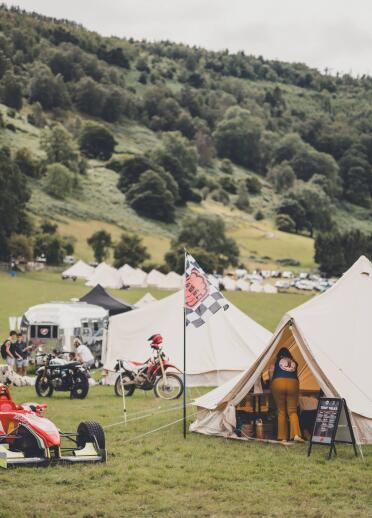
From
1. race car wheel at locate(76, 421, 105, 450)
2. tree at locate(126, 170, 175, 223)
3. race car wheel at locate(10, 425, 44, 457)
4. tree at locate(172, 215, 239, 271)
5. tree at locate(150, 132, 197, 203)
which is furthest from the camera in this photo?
tree at locate(150, 132, 197, 203)

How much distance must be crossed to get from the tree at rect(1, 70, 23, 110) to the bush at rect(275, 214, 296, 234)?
62.6 meters

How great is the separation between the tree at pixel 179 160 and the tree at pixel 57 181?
1135 inches

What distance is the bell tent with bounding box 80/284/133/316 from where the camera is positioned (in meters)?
38.8

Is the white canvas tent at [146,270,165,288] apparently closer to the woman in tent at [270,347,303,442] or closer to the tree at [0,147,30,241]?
the tree at [0,147,30,241]

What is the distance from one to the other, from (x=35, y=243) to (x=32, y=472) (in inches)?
3308

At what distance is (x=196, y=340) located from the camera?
2378 centimetres

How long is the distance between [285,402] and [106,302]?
2576 cm

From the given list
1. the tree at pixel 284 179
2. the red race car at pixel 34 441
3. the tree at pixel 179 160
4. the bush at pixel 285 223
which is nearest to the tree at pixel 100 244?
the tree at pixel 179 160

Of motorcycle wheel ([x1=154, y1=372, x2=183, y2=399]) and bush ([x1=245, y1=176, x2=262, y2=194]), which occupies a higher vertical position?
bush ([x1=245, y1=176, x2=262, y2=194])

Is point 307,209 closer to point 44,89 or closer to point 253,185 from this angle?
point 253,185

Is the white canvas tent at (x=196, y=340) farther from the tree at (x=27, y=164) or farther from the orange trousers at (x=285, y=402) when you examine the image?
the tree at (x=27, y=164)

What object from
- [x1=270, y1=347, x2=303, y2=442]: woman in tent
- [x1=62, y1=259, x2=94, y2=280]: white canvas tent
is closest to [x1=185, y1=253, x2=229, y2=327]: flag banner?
[x1=270, y1=347, x2=303, y2=442]: woman in tent

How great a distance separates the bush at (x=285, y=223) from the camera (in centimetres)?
15762

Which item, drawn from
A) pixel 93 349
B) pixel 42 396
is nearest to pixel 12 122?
pixel 93 349
